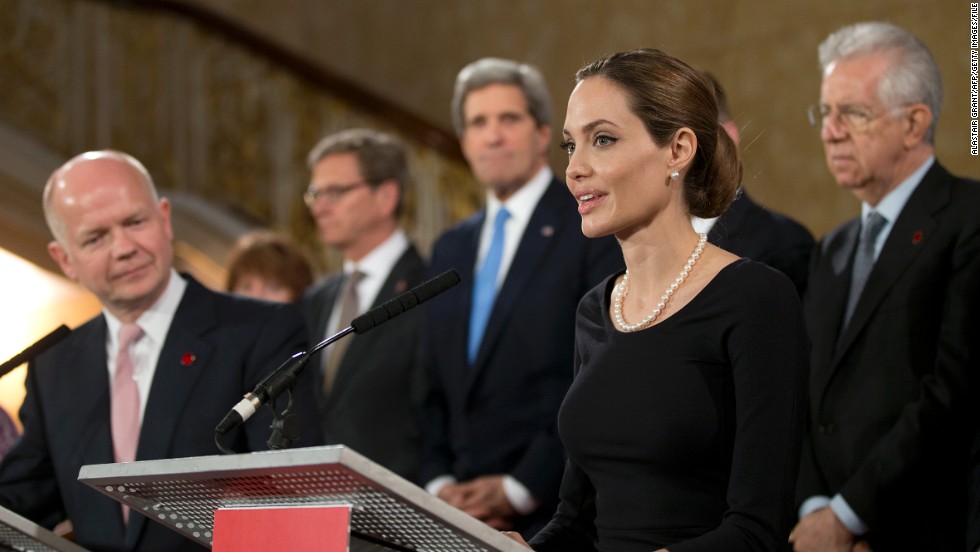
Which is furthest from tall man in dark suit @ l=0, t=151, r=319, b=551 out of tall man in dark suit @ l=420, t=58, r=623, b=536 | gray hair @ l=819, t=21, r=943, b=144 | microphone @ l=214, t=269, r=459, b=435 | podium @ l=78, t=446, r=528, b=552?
gray hair @ l=819, t=21, r=943, b=144

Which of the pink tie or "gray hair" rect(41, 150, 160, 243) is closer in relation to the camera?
the pink tie

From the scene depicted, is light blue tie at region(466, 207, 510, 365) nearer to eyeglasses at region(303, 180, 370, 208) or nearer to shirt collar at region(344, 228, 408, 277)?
shirt collar at region(344, 228, 408, 277)

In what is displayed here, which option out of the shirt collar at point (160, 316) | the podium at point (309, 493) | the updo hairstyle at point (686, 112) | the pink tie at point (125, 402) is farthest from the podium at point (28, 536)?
the updo hairstyle at point (686, 112)

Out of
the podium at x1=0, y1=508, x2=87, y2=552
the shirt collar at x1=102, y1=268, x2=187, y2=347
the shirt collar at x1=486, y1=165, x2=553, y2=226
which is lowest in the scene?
the podium at x1=0, y1=508, x2=87, y2=552

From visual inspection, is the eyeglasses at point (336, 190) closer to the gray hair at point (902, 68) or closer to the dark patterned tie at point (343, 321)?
the dark patterned tie at point (343, 321)

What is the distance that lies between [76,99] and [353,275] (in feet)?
9.75

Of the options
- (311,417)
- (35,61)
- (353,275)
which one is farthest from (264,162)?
(311,417)

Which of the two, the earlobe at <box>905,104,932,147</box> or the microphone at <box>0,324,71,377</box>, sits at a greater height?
the microphone at <box>0,324,71,377</box>

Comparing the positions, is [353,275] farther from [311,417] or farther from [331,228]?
[311,417]

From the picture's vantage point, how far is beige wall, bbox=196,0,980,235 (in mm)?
5539

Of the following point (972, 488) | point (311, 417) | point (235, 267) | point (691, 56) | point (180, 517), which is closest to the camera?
point (180, 517)

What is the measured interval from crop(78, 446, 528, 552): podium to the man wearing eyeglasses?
2058 millimetres

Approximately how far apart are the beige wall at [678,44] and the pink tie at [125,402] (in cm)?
206

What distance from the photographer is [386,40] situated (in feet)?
28.2
